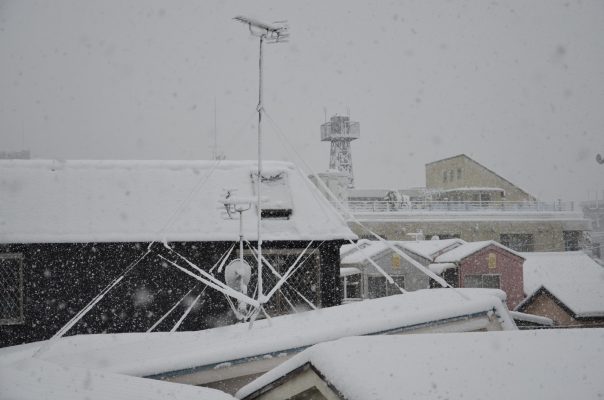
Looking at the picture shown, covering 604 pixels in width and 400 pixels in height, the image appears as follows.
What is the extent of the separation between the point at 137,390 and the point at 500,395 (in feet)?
8.90

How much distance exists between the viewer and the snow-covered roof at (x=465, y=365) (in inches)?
105

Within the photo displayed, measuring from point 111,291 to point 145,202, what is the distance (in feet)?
7.41

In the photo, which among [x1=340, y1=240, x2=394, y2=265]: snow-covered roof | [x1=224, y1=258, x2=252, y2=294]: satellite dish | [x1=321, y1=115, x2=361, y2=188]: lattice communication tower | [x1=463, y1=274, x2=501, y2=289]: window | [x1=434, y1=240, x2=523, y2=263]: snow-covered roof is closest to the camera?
[x1=224, y1=258, x2=252, y2=294]: satellite dish

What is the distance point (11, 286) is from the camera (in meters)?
11.0

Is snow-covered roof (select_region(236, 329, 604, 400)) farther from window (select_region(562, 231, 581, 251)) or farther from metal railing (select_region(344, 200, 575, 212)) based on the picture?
window (select_region(562, 231, 581, 251))

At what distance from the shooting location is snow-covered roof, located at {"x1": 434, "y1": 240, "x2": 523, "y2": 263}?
82.0ft

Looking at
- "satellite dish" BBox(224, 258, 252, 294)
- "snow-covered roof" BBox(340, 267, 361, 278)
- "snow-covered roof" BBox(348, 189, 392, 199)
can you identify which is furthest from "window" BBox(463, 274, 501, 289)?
"snow-covered roof" BBox(348, 189, 392, 199)

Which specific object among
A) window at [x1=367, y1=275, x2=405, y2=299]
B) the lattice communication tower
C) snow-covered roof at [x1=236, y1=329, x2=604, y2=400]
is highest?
the lattice communication tower

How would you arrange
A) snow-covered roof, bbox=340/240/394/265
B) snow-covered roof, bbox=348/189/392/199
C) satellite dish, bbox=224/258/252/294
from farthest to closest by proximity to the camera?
snow-covered roof, bbox=348/189/392/199 < snow-covered roof, bbox=340/240/394/265 < satellite dish, bbox=224/258/252/294

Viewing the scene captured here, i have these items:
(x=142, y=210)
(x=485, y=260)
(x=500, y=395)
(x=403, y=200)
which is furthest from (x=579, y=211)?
(x=500, y=395)

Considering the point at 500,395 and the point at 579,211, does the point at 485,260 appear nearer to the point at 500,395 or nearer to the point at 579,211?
the point at 579,211

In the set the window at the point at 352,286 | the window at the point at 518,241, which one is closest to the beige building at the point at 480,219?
the window at the point at 518,241

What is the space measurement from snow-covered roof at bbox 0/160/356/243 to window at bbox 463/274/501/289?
1491 centimetres

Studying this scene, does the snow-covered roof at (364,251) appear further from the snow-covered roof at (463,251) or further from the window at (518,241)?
the window at (518,241)
